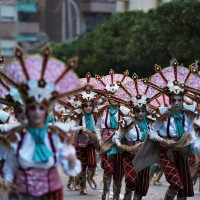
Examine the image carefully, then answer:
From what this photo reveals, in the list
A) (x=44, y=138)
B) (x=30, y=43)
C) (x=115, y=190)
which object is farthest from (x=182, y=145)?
(x=30, y=43)

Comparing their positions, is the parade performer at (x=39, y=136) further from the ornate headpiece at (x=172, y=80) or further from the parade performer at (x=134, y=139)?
the parade performer at (x=134, y=139)

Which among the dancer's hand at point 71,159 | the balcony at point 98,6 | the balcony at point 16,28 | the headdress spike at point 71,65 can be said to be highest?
the balcony at point 98,6

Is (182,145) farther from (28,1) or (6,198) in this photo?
(28,1)

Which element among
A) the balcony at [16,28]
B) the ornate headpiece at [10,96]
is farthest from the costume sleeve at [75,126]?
the balcony at [16,28]

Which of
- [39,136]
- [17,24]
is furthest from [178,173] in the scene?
[17,24]

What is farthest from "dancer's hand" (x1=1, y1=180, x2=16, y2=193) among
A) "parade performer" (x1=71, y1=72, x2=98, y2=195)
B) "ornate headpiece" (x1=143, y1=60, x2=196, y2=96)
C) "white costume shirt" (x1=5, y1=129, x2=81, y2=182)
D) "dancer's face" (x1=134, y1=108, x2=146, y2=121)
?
"parade performer" (x1=71, y1=72, x2=98, y2=195)

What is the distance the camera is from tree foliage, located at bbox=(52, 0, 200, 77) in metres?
30.8

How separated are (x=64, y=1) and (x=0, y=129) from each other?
2858 inches

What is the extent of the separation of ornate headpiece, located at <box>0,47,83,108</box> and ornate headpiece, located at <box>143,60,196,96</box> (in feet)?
12.0

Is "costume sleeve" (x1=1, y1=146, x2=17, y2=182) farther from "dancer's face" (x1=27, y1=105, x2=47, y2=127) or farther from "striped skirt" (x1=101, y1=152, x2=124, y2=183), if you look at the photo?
"striped skirt" (x1=101, y1=152, x2=124, y2=183)

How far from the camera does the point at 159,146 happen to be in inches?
556

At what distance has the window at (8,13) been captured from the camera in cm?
8519

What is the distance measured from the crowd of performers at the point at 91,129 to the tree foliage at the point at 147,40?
9.15 meters

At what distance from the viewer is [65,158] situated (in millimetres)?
10422
